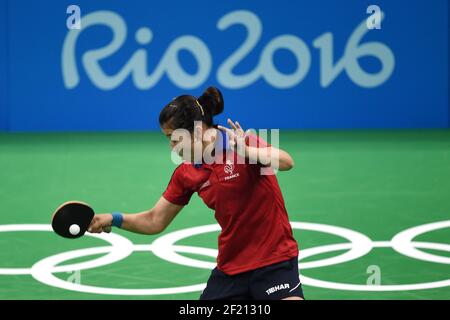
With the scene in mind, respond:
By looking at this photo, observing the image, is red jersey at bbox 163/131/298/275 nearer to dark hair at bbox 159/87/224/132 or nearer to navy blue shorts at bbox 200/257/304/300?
navy blue shorts at bbox 200/257/304/300

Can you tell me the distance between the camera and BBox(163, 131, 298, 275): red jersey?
16.0 ft

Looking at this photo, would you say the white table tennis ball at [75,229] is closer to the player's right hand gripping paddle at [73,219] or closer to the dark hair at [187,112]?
the player's right hand gripping paddle at [73,219]

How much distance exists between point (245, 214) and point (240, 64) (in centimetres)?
1070

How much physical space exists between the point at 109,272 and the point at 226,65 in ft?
28.2

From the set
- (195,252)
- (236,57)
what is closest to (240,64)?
(236,57)

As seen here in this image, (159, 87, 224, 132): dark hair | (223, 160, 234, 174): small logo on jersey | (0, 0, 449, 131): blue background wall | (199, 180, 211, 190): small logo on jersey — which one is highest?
(0, 0, 449, 131): blue background wall

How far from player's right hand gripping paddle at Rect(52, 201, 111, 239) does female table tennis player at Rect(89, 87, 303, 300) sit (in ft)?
2.27

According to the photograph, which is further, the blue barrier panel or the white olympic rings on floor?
the blue barrier panel

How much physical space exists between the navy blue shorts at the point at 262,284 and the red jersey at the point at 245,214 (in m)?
0.04

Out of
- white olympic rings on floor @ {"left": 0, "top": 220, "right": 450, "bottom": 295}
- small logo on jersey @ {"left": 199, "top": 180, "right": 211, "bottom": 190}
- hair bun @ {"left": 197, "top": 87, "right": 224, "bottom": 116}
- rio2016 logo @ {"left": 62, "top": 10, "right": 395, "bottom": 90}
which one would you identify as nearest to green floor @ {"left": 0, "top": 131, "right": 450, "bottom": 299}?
white olympic rings on floor @ {"left": 0, "top": 220, "right": 450, "bottom": 295}

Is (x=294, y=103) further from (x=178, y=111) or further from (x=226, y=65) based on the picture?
(x=178, y=111)

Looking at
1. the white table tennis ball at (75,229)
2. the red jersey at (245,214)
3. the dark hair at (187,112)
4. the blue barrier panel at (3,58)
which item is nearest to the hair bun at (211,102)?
the dark hair at (187,112)

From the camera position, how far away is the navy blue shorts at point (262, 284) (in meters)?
4.88

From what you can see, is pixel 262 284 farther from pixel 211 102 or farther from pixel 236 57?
pixel 236 57
